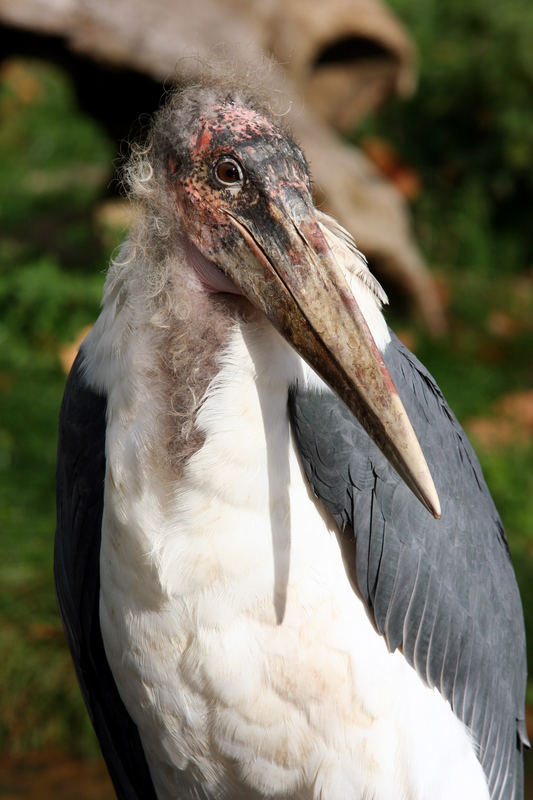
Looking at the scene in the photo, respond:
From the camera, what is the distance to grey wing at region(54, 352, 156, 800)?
235 centimetres

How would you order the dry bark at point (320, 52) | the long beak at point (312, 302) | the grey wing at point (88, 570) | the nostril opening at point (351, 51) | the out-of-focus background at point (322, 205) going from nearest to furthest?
1. the long beak at point (312, 302)
2. the grey wing at point (88, 570)
3. the out-of-focus background at point (322, 205)
4. the dry bark at point (320, 52)
5. the nostril opening at point (351, 51)

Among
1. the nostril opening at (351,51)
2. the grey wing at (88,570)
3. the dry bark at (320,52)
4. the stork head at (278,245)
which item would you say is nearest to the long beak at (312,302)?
the stork head at (278,245)

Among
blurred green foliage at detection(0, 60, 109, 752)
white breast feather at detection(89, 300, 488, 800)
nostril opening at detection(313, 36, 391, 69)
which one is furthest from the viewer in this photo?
nostril opening at detection(313, 36, 391, 69)

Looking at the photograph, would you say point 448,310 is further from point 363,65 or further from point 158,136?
point 158,136

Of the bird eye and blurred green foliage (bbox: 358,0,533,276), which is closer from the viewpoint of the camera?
the bird eye

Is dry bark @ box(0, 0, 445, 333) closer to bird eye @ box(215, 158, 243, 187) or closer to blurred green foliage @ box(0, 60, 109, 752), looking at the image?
blurred green foliage @ box(0, 60, 109, 752)

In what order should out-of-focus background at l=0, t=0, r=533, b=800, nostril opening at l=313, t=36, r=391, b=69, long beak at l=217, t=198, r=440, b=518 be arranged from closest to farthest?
long beak at l=217, t=198, r=440, b=518, out-of-focus background at l=0, t=0, r=533, b=800, nostril opening at l=313, t=36, r=391, b=69

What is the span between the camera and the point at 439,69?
7.09 m

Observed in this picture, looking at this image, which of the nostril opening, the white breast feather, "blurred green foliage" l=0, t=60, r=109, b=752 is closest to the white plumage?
the white breast feather

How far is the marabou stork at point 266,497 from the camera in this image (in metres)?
1.96

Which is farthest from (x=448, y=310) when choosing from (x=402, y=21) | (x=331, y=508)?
(x=331, y=508)

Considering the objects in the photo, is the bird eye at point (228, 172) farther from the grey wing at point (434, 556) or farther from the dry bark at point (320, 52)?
the dry bark at point (320, 52)

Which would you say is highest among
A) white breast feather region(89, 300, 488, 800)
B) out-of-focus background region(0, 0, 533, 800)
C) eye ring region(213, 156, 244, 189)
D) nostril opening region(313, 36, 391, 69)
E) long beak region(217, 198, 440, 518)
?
nostril opening region(313, 36, 391, 69)

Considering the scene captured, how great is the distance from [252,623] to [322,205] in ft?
7.19
